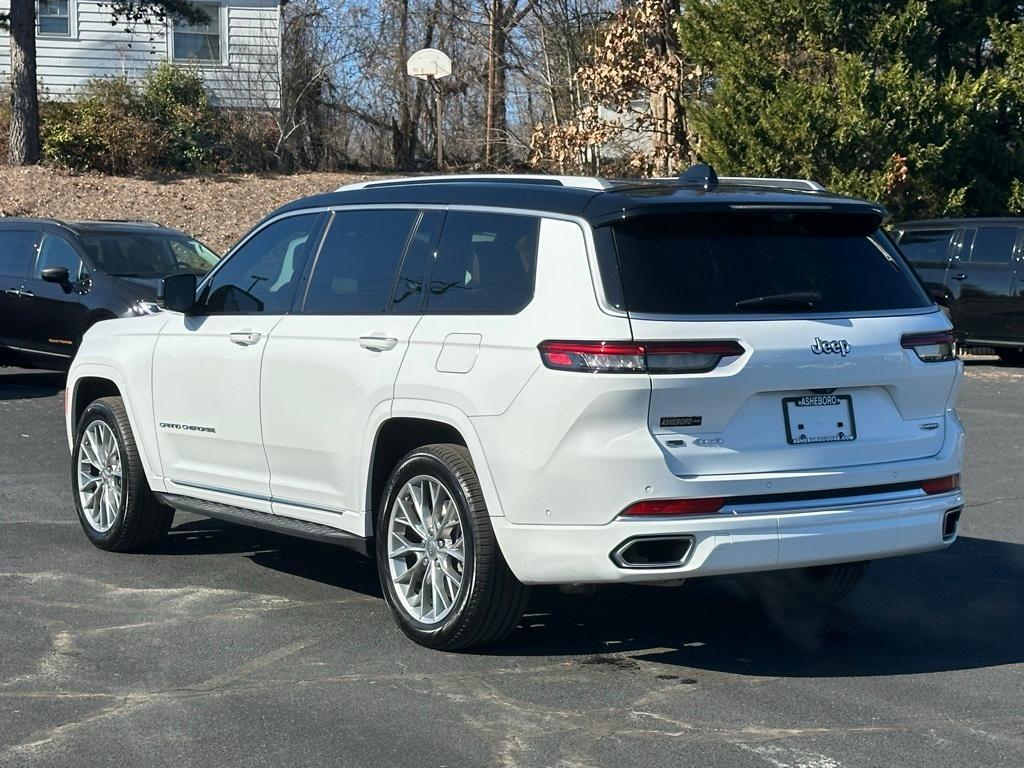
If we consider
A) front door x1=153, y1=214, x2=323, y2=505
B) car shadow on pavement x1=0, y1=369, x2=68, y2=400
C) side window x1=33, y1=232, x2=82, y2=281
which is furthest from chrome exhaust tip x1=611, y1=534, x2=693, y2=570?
side window x1=33, y1=232, x2=82, y2=281

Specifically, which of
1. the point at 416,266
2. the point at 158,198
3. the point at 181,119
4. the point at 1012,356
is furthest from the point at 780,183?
the point at 181,119

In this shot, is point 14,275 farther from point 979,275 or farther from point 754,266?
point 754,266

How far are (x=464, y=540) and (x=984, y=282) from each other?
48.1 feet

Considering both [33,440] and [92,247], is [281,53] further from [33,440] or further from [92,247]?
[33,440]

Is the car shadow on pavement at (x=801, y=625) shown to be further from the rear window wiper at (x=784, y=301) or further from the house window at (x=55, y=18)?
the house window at (x=55, y=18)

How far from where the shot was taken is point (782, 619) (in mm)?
6656

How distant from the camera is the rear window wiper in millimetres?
5637

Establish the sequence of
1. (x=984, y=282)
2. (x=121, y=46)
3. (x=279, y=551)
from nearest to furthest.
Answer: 1. (x=279, y=551)
2. (x=984, y=282)
3. (x=121, y=46)

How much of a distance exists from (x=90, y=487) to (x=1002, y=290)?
44.7 feet

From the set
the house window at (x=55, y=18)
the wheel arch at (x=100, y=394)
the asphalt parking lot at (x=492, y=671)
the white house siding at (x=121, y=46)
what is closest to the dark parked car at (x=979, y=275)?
the asphalt parking lot at (x=492, y=671)

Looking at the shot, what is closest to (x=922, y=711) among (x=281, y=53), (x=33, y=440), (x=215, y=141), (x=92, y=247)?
(x=33, y=440)

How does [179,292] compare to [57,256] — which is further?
[57,256]

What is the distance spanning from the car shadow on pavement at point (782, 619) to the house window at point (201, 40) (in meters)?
28.0

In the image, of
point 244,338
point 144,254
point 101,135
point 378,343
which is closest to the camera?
point 378,343
